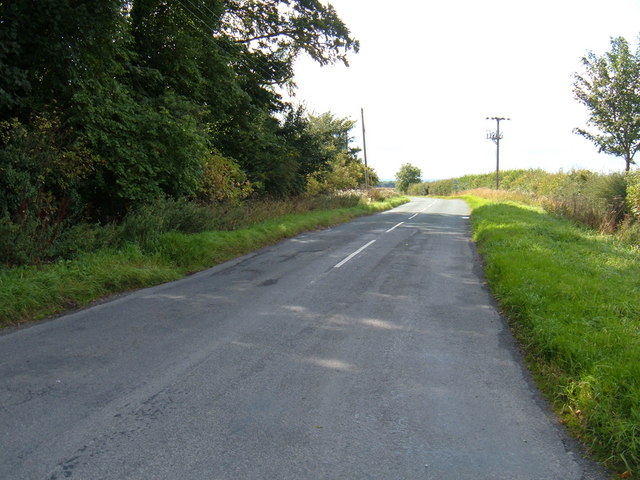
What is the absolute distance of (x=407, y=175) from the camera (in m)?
108

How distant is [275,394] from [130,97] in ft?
33.7

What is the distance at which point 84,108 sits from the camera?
9844 millimetres

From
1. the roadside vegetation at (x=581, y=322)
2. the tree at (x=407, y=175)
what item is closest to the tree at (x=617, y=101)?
the roadside vegetation at (x=581, y=322)

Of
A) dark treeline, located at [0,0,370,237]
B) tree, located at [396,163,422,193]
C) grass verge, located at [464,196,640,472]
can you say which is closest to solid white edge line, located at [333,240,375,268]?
grass verge, located at [464,196,640,472]

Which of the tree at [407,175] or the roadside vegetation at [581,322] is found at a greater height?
the tree at [407,175]

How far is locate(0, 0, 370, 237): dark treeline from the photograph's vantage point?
8.52 m

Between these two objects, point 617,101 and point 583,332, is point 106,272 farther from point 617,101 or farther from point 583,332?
point 617,101

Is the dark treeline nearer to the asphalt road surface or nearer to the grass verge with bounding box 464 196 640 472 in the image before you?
the asphalt road surface

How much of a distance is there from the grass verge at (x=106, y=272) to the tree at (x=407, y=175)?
96953mm

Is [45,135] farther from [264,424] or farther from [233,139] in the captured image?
[233,139]

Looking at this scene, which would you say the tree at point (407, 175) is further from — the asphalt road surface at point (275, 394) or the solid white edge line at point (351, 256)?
the asphalt road surface at point (275, 394)

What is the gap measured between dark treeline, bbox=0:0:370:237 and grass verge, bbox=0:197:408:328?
1157 millimetres

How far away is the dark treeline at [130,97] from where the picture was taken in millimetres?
8516

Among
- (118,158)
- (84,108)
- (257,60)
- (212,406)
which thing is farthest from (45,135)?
(257,60)
